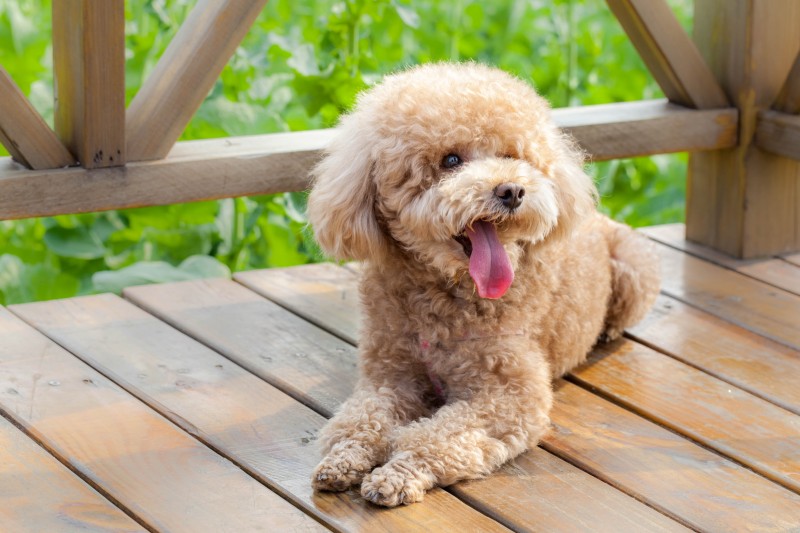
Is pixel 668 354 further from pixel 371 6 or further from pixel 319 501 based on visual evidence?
pixel 371 6

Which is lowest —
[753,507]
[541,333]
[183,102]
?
[753,507]

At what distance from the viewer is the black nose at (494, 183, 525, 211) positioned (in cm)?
238

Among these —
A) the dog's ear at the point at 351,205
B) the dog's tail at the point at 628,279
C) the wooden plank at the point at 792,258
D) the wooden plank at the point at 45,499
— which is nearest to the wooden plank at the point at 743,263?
the wooden plank at the point at 792,258

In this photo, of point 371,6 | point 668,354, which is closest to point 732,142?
point 668,354

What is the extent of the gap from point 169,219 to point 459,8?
1.76 metres

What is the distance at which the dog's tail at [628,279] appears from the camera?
122 inches

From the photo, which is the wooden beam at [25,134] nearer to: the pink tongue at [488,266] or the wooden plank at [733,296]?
the pink tongue at [488,266]

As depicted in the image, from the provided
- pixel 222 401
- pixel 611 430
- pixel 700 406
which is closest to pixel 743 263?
pixel 700 406

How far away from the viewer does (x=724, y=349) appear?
10.3 feet

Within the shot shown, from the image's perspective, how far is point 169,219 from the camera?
4059 mm

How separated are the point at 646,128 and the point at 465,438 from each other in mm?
1609

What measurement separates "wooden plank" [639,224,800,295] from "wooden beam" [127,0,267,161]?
5.32ft

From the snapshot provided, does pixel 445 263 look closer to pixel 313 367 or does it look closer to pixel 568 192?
pixel 568 192

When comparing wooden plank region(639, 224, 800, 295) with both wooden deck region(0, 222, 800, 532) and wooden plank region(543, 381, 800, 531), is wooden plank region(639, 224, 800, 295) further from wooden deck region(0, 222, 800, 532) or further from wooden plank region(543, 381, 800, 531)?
wooden plank region(543, 381, 800, 531)
